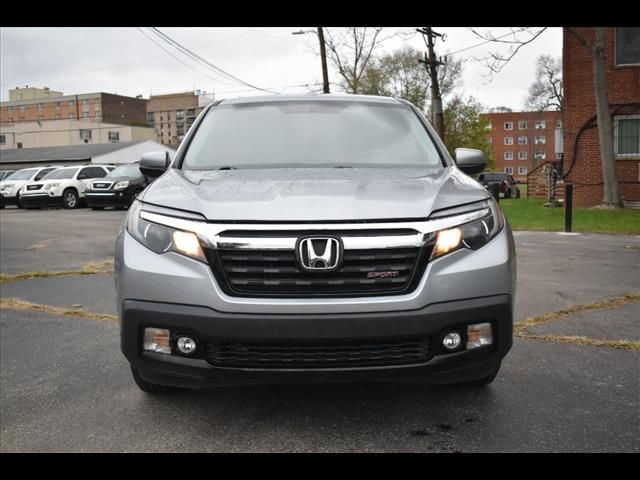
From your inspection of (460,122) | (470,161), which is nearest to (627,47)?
(470,161)

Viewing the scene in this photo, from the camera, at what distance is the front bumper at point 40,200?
21.8 m

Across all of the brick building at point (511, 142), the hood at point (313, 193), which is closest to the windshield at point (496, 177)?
the hood at point (313, 193)

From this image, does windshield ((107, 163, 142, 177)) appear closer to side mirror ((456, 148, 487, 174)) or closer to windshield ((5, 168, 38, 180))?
windshield ((5, 168, 38, 180))

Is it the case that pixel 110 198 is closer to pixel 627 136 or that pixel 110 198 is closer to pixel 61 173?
pixel 61 173

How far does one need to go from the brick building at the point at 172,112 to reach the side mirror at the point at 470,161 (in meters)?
124

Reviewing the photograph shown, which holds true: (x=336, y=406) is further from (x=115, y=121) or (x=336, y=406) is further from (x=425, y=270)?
(x=115, y=121)

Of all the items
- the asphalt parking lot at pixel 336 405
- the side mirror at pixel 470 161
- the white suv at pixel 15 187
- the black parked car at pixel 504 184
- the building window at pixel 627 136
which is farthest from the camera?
the black parked car at pixel 504 184

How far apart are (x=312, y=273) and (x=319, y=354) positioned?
328 mm

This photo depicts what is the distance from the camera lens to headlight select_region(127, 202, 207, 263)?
259 cm

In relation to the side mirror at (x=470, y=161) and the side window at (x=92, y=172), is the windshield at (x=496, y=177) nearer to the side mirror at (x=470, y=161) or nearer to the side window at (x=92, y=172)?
the side window at (x=92, y=172)
